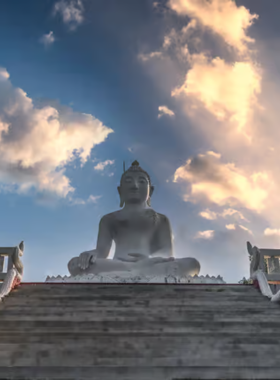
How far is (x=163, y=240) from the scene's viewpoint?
39.1ft

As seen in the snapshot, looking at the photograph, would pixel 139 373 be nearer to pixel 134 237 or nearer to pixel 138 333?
pixel 138 333

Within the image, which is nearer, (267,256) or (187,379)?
(187,379)

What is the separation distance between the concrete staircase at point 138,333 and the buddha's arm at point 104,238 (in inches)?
198

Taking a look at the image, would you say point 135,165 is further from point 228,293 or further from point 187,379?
point 187,379

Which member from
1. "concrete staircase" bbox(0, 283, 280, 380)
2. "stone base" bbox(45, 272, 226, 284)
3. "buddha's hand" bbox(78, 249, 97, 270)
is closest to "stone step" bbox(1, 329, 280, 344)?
"concrete staircase" bbox(0, 283, 280, 380)

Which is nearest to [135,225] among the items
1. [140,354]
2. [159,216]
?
[159,216]

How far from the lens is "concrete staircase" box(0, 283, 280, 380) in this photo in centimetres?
439

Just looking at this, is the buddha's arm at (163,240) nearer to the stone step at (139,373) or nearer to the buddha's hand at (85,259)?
the buddha's hand at (85,259)

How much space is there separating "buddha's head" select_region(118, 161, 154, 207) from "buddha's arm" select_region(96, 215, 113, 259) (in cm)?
98

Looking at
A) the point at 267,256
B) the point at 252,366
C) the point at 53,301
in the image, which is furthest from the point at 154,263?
the point at 252,366

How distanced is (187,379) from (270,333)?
1.58 meters

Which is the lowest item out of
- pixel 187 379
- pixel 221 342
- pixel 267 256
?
pixel 187 379

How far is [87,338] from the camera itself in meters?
5.08

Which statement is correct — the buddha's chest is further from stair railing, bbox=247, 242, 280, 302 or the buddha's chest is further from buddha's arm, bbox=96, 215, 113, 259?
stair railing, bbox=247, 242, 280, 302
